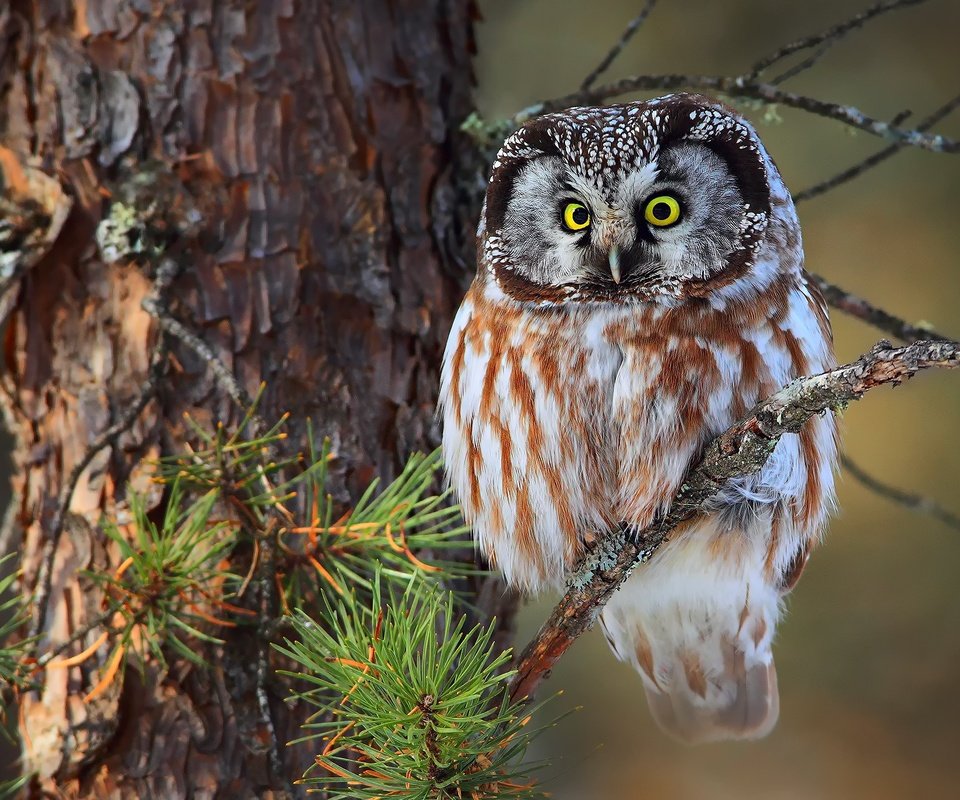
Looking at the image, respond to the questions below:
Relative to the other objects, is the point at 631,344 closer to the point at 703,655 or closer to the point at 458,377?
the point at 458,377

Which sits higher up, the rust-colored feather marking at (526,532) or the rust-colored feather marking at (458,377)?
the rust-colored feather marking at (458,377)

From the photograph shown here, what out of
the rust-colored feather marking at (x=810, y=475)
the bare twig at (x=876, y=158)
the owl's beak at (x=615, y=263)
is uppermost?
the bare twig at (x=876, y=158)

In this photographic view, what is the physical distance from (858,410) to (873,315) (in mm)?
2406

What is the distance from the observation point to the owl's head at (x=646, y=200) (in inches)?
82.6

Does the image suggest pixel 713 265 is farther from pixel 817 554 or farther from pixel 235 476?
pixel 817 554

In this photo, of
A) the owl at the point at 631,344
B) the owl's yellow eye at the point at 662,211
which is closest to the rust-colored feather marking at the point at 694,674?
the owl at the point at 631,344

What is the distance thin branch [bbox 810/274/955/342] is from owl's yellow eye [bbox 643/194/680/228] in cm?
57

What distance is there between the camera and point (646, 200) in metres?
2.12

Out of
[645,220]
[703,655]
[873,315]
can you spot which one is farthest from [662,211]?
[703,655]

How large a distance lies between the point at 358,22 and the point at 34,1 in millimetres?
751

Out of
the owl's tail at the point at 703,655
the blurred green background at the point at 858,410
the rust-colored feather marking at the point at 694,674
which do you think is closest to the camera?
the owl's tail at the point at 703,655

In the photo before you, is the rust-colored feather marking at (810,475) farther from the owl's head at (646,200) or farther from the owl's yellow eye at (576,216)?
the owl's yellow eye at (576,216)

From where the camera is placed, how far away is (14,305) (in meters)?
2.42

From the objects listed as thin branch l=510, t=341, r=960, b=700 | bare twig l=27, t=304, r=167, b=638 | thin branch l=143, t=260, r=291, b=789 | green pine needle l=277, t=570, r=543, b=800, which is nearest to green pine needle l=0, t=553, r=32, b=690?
bare twig l=27, t=304, r=167, b=638
